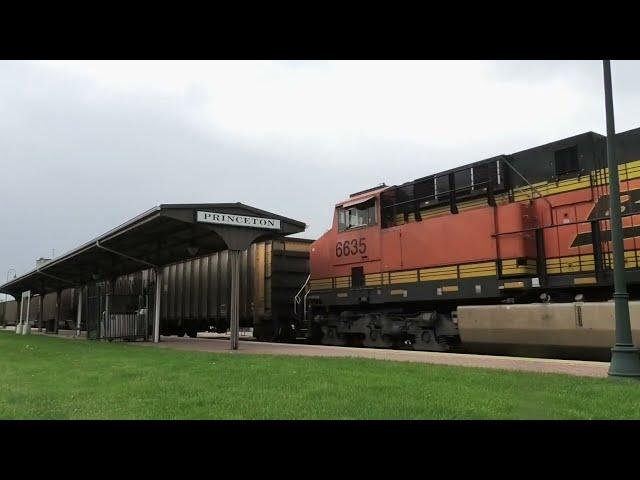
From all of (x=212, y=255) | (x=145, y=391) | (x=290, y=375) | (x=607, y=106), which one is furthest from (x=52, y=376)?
(x=212, y=255)

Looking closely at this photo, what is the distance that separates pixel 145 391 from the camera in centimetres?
728

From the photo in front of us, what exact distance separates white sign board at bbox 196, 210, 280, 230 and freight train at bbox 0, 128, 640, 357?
1.91 metres

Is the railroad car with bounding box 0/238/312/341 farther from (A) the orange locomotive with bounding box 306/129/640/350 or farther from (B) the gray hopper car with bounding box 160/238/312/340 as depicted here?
(A) the orange locomotive with bounding box 306/129/640/350

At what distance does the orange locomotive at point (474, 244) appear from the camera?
11.0 metres

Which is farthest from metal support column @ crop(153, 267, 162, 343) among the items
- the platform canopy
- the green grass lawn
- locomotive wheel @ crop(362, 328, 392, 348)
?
the green grass lawn

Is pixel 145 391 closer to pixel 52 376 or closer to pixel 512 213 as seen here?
pixel 52 376

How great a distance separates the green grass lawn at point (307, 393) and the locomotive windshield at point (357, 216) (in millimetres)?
6034

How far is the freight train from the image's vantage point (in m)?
10.7

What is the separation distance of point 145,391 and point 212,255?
15.3 metres

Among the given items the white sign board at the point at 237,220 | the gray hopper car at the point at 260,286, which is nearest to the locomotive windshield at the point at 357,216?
the white sign board at the point at 237,220

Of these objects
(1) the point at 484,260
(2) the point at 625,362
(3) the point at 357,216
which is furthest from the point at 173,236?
(2) the point at 625,362

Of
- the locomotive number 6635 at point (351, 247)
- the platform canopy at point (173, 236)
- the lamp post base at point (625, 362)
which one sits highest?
the platform canopy at point (173, 236)

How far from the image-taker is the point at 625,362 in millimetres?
8180

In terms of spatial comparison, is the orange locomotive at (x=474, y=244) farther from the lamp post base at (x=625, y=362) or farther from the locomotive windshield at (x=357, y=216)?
the lamp post base at (x=625, y=362)
